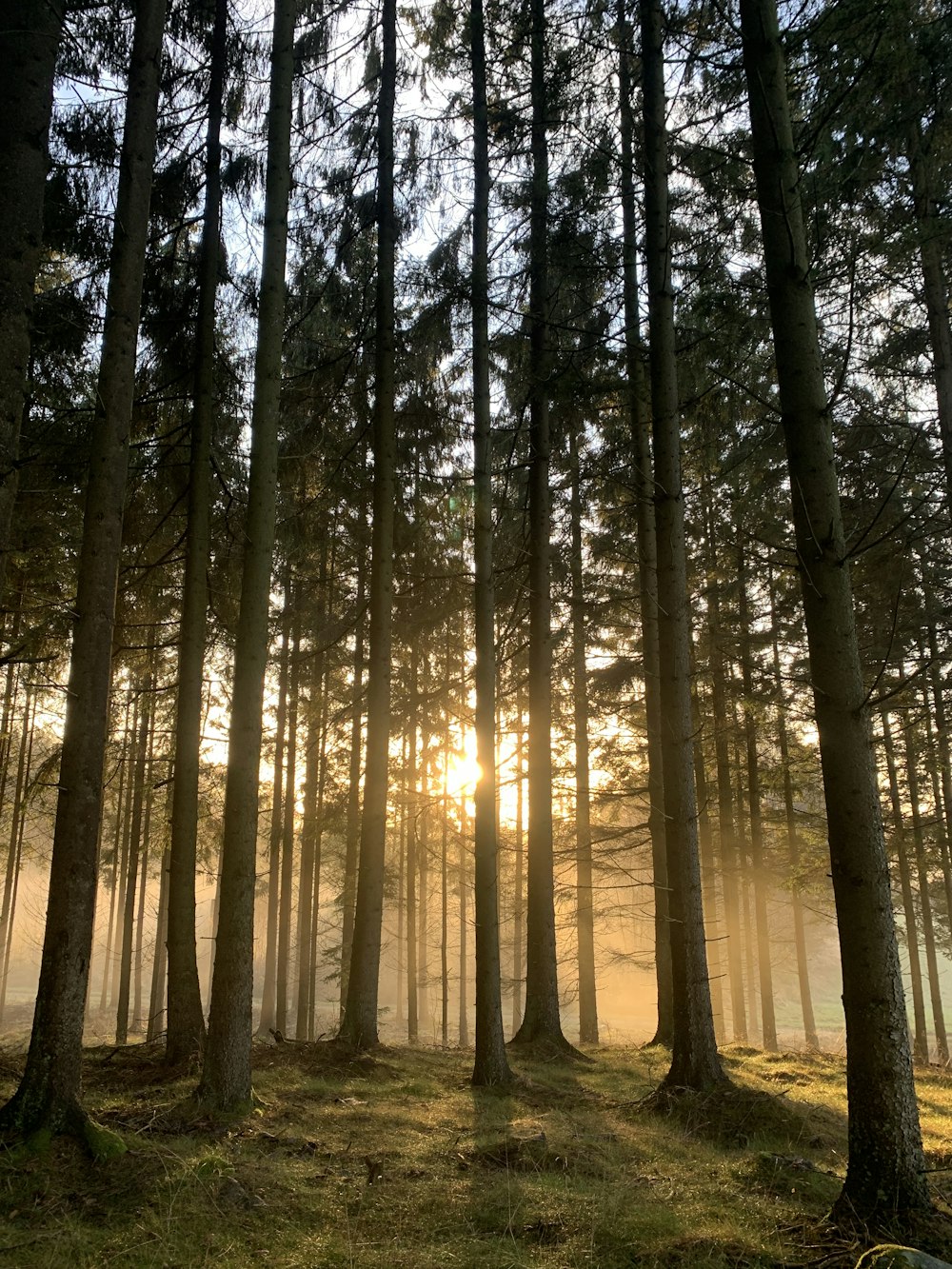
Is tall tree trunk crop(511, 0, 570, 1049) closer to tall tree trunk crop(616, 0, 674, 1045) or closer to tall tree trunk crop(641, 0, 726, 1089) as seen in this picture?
tall tree trunk crop(616, 0, 674, 1045)

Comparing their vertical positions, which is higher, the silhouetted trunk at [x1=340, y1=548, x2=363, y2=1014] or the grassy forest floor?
the silhouetted trunk at [x1=340, y1=548, x2=363, y2=1014]

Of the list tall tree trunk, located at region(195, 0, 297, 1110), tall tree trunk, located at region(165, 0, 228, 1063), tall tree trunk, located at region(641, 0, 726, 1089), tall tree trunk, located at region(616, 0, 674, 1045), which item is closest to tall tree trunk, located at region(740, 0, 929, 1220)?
tall tree trunk, located at region(641, 0, 726, 1089)

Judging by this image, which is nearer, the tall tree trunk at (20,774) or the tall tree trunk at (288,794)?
the tall tree trunk at (20,774)

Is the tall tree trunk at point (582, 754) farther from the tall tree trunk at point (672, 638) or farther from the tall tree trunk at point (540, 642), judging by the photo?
the tall tree trunk at point (672, 638)

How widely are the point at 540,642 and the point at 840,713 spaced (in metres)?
7.16

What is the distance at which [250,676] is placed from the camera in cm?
709

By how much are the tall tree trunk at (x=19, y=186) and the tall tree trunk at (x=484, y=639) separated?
559cm

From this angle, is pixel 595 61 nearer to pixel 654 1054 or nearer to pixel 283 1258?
pixel 283 1258

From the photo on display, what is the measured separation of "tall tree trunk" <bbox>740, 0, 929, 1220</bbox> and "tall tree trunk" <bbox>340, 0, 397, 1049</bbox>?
254 inches

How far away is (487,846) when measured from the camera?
28.4ft

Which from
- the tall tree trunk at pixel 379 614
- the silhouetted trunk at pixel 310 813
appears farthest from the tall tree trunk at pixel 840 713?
the silhouetted trunk at pixel 310 813

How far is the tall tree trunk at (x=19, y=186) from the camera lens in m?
4.46

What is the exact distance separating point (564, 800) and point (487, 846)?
11358 mm

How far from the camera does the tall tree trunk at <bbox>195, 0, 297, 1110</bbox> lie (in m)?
6.45
